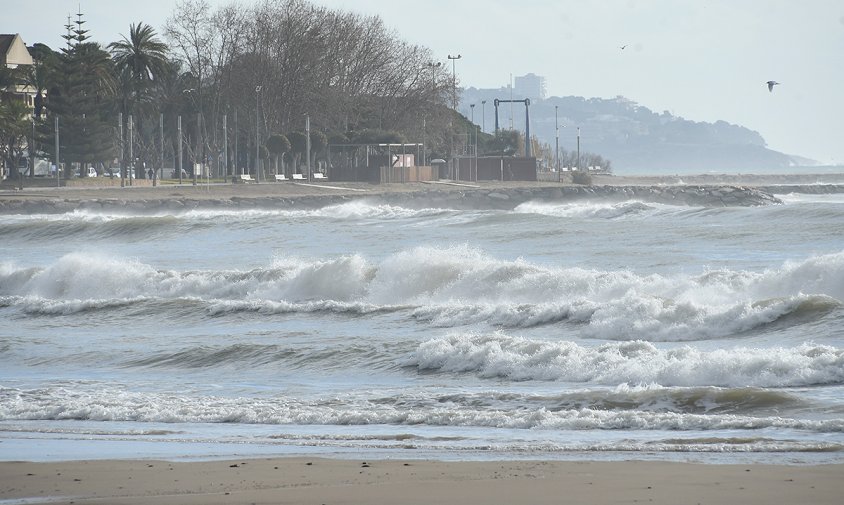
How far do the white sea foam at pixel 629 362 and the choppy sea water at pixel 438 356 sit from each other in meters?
0.03

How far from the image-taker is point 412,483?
29.6ft

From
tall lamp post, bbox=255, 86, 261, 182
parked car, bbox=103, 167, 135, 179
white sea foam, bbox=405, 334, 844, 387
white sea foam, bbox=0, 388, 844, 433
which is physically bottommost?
white sea foam, bbox=0, 388, 844, 433

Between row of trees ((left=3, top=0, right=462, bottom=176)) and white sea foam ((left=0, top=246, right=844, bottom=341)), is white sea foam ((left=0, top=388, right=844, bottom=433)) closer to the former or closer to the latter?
white sea foam ((left=0, top=246, right=844, bottom=341))

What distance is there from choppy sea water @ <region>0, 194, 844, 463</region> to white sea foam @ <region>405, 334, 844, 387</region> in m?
0.03

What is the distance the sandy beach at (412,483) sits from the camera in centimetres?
843

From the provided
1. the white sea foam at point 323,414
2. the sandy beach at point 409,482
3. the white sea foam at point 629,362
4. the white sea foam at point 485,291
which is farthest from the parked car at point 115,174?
the sandy beach at point 409,482

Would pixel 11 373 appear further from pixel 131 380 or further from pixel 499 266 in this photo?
pixel 499 266

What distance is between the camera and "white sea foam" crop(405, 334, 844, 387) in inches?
539

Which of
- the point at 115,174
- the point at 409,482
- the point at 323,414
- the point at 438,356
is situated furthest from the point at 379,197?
the point at 409,482

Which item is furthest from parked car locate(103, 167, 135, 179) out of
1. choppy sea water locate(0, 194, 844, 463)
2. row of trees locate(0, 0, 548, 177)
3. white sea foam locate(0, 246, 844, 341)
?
white sea foam locate(0, 246, 844, 341)

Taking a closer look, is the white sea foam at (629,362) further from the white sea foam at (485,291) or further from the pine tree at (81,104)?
the pine tree at (81,104)

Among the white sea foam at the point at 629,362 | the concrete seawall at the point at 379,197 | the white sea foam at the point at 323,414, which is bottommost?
the white sea foam at the point at 323,414

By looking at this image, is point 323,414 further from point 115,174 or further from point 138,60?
point 115,174

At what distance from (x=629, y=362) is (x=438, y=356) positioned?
108 inches
